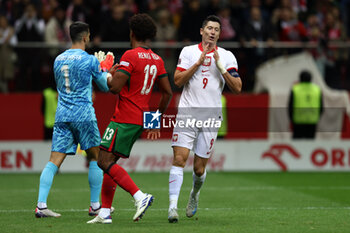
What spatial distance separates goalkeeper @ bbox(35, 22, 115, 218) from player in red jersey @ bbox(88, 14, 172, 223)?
529mm

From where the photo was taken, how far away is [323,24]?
19828 millimetres

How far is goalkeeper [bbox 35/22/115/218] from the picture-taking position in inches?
358

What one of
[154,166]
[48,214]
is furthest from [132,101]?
[154,166]

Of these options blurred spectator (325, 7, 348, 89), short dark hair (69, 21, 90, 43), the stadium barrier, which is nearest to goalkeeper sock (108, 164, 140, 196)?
short dark hair (69, 21, 90, 43)

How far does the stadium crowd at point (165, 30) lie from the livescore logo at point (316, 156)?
205 centimetres

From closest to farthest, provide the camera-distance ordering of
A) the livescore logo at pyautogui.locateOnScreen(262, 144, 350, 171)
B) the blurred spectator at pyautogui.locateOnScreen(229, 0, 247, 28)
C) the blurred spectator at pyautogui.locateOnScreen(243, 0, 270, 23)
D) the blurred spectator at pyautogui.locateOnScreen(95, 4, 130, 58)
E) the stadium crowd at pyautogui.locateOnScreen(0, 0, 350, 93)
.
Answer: the livescore logo at pyautogui.locateOnScreen(262, 144, 350, 171) → the stadium crowd at pyautogui.locateOnScreen(0, 0, 350, 93) → the blurred spectator at pyautogui.locateOnScreen(95, 4, 130, 58) → the blurred spectator at pyautogui.locateOnScreen(243, 0, 270, 23) → the blurred spectator at pyautogui.locateOnScreen(229, 0, 247, 28)

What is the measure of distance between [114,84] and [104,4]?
11.6m

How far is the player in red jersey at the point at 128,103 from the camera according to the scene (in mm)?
8445

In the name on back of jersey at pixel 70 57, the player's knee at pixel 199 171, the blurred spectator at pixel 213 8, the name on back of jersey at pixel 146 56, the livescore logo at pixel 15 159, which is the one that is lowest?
the livescore logo at pixel 15 159

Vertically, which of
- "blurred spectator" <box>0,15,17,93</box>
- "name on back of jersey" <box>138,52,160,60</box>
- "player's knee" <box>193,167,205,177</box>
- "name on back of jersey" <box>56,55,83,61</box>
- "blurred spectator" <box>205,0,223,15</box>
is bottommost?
"player's knee" <box>193,167,205,177</box>

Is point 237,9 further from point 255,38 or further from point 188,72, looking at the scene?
point 188,72

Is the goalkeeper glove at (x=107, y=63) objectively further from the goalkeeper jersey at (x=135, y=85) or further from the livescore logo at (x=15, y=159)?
the livescore logo at (x=15, y=159)

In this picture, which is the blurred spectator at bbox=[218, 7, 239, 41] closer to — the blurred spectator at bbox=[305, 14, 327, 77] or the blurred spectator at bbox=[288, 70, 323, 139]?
the blurred spectator at bbox=[305, 14, 327, 77]

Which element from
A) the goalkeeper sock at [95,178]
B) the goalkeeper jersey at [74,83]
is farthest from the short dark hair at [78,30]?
the goalkeeper sock at [95,178]
